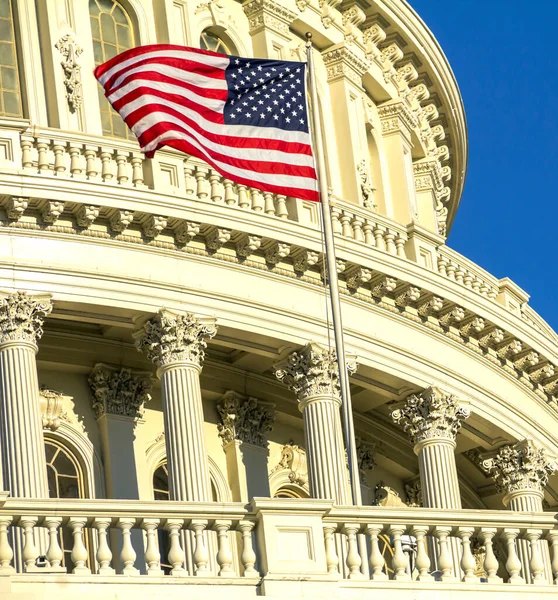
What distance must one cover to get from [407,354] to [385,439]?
11.8 feet

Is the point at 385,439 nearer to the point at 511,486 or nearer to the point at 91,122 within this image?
the point at 511,486

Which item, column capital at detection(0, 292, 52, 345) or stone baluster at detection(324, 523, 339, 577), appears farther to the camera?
column capital at detection(0, 292, 52, 345)

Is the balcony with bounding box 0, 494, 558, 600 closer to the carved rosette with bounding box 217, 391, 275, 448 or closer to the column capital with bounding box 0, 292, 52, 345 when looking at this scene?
the column capital with bounding box 0, 292, 52, 345

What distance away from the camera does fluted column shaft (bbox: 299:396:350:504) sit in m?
36.8

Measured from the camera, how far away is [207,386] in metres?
40.5

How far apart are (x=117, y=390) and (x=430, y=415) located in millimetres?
5844

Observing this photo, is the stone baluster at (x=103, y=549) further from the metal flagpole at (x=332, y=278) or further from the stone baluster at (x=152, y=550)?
the metal flagpole at (x=332, y=278)

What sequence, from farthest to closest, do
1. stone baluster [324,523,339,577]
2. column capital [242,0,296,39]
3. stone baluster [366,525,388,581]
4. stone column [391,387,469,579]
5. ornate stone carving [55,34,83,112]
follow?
1. column capital [242,0,296,39]
2. ornate stone carving [55,34,83,112]
3. stone column [391,387,469,579]
4. stone baluster [366,525,388,581]
5. stone baluster [324,523,339,577]

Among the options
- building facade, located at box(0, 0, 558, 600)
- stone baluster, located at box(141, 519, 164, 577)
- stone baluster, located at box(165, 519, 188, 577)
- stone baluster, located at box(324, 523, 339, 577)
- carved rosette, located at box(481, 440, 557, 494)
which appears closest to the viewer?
stone baluster, located at box(141, 519, 164, 577)

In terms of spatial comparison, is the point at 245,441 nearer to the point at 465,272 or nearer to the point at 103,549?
the point at 465,272

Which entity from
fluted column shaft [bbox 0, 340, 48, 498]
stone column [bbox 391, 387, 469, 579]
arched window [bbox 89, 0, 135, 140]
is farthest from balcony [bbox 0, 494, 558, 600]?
arched window [bbox 89, 0, 135, 140]

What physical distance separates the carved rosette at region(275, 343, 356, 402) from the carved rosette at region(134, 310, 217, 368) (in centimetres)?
209

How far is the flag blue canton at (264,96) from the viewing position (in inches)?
1335

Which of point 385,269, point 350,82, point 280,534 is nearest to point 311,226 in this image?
point 385,269
